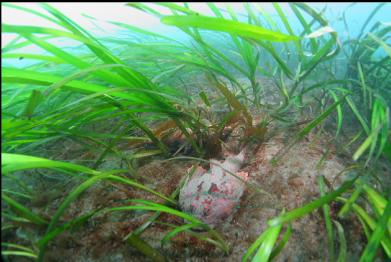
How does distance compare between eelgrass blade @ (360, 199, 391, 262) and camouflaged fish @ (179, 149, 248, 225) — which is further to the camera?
camouflaged fish @ (179, 149, 248, 225)

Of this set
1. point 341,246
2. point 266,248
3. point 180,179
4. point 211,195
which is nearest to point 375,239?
point 341,246

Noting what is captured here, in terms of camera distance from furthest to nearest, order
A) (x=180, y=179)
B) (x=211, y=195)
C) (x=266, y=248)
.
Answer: (x=180, y=179) < (x=211, y=195) < (x=266, y=248)

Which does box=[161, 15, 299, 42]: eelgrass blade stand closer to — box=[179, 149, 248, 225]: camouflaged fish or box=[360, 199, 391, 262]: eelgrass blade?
box=[179, 149, 248, 225]: camouflaged fish

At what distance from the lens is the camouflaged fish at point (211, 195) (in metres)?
1.11

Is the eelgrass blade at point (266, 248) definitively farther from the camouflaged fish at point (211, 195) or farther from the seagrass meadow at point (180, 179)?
the camouflaged fish at point (211, 195)

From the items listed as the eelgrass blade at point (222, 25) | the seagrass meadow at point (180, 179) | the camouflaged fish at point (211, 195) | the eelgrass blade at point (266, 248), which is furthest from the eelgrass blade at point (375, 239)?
the eelgrass blade at point (222, 25)

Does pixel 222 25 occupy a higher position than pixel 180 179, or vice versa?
pixel 222 25

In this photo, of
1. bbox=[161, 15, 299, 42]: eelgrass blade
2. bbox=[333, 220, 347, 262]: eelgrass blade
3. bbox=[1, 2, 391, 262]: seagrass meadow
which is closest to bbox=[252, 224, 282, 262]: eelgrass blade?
bbox=[1, 2, 391, 262]: seagrass meadow

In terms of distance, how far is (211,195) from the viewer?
1.15m

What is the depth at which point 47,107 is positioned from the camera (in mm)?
1939

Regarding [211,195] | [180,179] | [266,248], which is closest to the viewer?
[266,248]

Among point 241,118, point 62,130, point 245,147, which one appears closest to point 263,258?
point 245,147

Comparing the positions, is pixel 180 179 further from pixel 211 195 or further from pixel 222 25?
pixel 222 25

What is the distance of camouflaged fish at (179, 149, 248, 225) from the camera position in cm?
111
